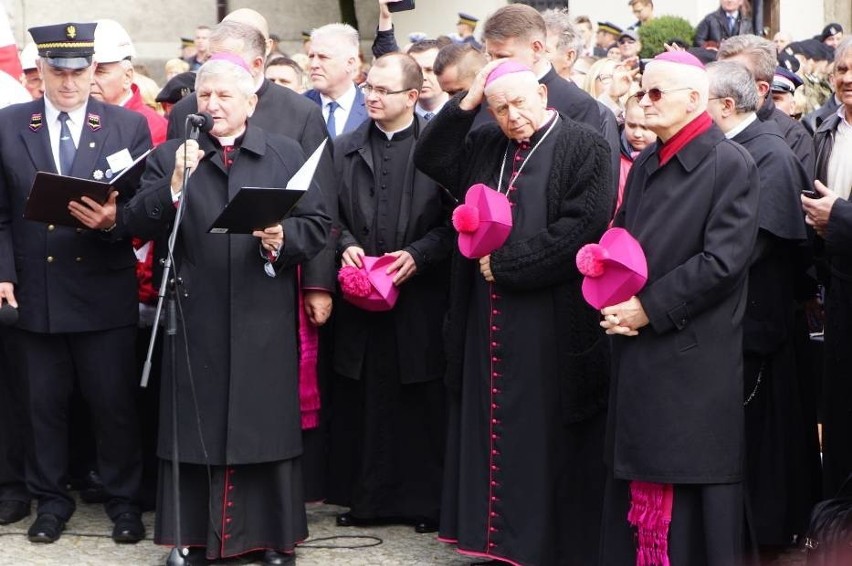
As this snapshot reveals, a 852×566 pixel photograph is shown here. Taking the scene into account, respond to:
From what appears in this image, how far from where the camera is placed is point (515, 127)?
21.1 ft

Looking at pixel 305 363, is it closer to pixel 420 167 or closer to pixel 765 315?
pixel 420 167

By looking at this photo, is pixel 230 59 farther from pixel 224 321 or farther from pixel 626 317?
pixel 626 317

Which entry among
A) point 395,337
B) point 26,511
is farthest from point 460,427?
point 26,511

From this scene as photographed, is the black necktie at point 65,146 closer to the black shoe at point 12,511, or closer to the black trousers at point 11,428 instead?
the black trousers at point 11,428

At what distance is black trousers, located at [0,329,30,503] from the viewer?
→ 301 inches

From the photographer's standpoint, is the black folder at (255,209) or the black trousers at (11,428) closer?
the black folder at (255,209)

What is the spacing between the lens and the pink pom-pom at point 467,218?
6.30 m

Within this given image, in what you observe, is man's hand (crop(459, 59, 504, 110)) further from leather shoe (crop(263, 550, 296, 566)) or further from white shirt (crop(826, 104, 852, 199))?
leather shoe (crop(263, 550, 296, 566))

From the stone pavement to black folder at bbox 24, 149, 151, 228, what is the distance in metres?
1.60

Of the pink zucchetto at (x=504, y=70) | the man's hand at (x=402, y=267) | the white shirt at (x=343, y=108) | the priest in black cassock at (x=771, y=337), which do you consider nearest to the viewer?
the pink zucchetto at (x=504, y=70)

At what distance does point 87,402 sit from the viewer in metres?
7.43

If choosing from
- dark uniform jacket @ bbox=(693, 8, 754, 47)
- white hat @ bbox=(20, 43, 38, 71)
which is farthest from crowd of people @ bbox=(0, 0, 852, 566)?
dark uniform jacket @ bbox=(693, 8, 754, 47)

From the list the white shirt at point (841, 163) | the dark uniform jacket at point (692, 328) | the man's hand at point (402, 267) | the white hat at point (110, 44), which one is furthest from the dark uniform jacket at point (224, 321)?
the white shirt at point (841, 163)

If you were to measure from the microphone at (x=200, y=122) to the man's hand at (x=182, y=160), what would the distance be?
0.31 feet
